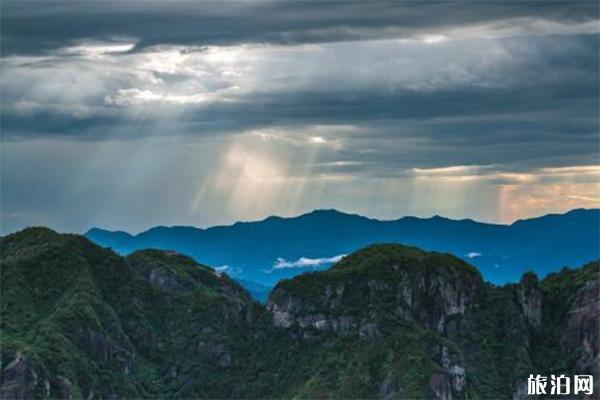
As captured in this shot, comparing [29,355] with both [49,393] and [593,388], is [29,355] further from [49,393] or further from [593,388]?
[593,388]

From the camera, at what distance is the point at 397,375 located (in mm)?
199375

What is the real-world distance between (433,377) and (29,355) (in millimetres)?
63154

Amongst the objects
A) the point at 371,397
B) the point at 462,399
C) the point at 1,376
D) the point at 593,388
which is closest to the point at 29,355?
the point at 1,376

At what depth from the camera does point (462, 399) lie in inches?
7835

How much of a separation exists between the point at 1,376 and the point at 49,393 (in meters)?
7.85

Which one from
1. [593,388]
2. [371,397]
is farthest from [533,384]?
[371,397]

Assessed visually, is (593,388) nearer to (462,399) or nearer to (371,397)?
(462,399)

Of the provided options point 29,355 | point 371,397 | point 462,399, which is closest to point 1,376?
point 29,355

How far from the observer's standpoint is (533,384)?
19725cm

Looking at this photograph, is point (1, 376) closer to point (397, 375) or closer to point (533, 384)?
point (397, 375)

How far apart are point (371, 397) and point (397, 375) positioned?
538 cm

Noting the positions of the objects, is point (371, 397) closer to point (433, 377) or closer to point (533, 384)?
point (433, 377)

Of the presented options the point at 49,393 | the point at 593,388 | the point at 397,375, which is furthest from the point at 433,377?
the point at 49,393

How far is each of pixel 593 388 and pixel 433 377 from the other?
25.7 m
